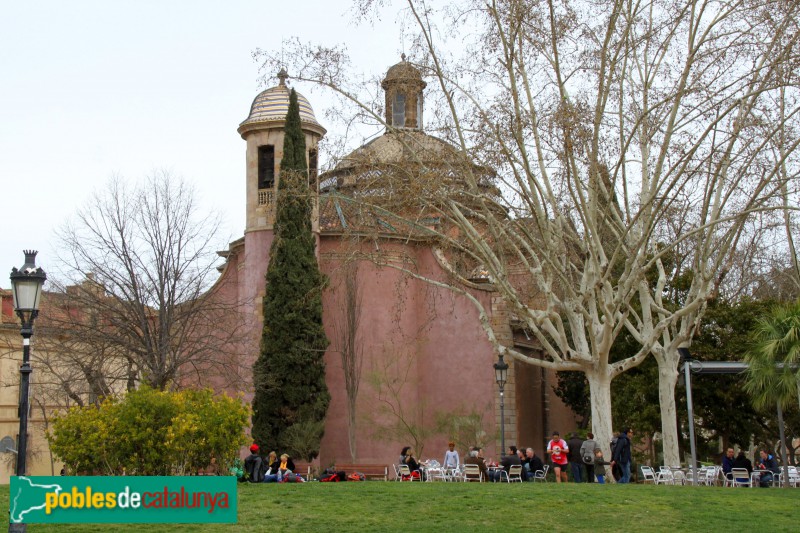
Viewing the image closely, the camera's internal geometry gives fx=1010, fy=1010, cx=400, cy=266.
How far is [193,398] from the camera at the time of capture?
58.8 feet

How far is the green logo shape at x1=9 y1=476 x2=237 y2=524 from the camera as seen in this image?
9500mm

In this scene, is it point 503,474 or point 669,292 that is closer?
point 503,474

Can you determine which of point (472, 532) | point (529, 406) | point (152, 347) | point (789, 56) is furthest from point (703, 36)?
point (529, 406)

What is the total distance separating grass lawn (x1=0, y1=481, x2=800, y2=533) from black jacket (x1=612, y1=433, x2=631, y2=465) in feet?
11.3

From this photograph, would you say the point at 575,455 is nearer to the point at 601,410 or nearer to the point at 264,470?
the point at 601,410

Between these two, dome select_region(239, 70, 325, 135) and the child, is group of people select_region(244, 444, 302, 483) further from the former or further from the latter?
dome select_region(239, 70, 325, 135)

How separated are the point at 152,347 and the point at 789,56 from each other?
1790cm

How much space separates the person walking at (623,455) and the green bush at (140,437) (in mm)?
8513

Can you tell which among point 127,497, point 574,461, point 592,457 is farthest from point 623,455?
point 127,497

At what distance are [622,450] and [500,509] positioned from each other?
23.9ft

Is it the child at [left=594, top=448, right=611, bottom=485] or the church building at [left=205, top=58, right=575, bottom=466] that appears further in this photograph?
the church building at [left=205, top=58, right=575, bottom=466]

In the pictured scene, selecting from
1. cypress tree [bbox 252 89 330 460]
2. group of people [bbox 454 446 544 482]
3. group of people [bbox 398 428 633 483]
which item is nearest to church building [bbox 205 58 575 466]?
cypress tree [bbox 252 89 330 460]

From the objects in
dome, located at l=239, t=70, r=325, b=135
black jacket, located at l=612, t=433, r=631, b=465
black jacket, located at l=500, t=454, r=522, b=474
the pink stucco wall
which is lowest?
black jacket, located at l=500, t=454, r=522, b=474

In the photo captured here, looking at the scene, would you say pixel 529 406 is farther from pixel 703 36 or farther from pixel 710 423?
pixel 703 36
